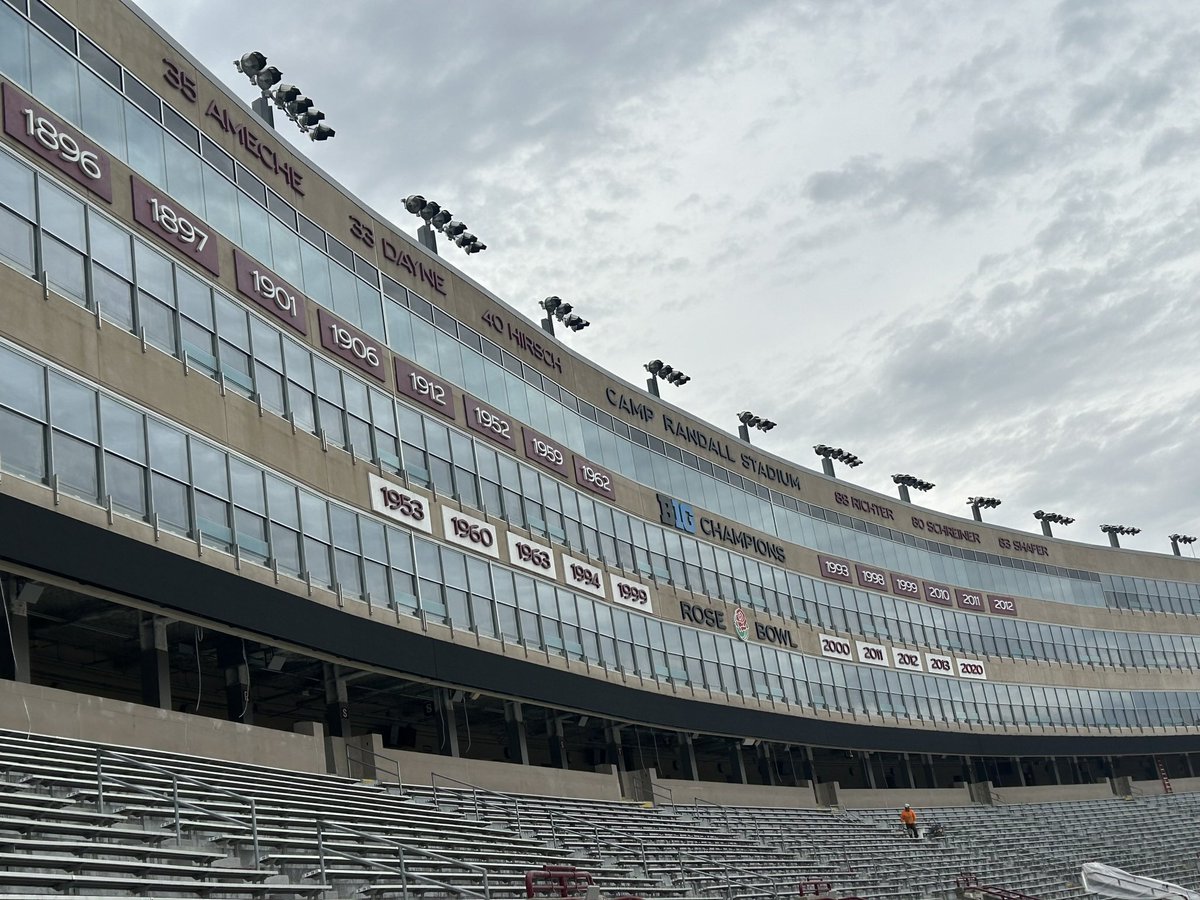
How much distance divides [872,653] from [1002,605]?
13299 millimetres

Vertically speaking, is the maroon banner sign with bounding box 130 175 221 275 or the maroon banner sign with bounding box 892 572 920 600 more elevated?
the maroon banner sign with bounding box 130 175 221 275

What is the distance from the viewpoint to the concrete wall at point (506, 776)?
27375 millimetres

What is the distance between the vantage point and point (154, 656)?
22.7 m

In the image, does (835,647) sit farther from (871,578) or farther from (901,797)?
(901,797)

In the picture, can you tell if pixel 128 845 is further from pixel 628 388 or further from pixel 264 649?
pixel 628 388

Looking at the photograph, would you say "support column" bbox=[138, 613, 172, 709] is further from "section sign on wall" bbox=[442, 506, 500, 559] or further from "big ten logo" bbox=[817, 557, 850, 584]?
"big ten logo" bbox=[817, 557, 850, 584]

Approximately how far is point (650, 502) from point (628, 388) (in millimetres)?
4172

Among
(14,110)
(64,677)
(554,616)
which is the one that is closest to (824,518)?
(554,616)

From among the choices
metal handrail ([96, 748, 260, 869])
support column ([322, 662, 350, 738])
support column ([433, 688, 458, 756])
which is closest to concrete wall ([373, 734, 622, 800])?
support column ([433, 688, 458, 756])

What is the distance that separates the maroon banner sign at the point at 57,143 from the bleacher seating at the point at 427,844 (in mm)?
10056

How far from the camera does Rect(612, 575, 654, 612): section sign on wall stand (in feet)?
130

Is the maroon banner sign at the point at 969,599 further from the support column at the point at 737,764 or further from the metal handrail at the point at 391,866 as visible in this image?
the metal handrail at the point at 391,866

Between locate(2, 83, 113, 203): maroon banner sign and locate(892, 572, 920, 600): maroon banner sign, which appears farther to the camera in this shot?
locate(892, 572, 920, 600): maroon banner sign

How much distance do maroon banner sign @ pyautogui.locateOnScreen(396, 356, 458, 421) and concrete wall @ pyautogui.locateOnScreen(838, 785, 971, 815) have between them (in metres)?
25.0
